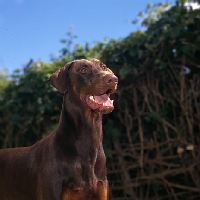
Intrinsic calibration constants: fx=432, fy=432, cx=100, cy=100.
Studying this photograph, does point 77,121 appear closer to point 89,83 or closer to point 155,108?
point 89,83

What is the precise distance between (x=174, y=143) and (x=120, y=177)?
873 millimetres

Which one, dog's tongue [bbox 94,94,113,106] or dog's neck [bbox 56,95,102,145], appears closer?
dog's tongue [bbox 94,94,113,106]

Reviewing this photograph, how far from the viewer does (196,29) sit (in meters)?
5.43

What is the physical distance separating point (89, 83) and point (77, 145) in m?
0.48

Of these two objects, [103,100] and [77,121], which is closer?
[103,100]

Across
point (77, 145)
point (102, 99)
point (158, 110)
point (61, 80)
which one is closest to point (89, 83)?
point (102, 99)

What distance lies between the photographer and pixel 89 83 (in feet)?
10.1

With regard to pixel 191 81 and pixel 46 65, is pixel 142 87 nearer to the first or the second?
pixel 191 81

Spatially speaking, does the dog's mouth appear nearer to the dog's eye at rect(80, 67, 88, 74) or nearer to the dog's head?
the dog's head

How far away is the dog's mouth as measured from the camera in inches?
120

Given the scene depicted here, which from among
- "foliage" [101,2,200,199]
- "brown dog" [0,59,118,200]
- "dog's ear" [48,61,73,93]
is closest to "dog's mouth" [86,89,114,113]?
"brown dog" [0,59,118,200]

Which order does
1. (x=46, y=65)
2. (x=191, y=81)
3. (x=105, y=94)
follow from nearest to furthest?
(x=105, y=94), (x=191, y=81), (x=46, y=65)

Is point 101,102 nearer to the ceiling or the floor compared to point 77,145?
nearer to the ceiling

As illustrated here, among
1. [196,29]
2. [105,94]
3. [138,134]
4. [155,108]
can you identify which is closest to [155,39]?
[196,29]
